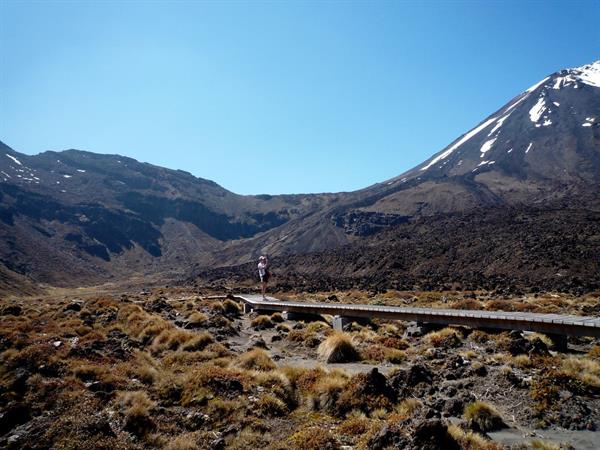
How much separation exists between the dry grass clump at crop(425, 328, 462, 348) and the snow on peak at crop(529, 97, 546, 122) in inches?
5636

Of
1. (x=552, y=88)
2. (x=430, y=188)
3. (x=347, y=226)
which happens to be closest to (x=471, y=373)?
(x=347, y=226)

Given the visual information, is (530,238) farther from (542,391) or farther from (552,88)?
(552,88)

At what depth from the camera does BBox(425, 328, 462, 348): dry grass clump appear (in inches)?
469

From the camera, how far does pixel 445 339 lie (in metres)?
12.0

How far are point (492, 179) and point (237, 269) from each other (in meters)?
64.3

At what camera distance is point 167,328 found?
46.9 feet

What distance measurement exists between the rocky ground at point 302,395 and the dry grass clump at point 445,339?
1.7 inches

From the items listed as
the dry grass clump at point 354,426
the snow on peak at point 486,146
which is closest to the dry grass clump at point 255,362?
the dry grass clump at point 354,426

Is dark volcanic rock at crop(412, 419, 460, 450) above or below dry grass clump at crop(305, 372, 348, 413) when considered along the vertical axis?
above

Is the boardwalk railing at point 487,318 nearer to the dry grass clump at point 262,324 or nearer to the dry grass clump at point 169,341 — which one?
the dry grass clump at point 262,324

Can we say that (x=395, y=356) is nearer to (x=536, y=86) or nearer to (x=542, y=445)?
(x=542, y=445)

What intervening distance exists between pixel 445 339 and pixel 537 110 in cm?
15230

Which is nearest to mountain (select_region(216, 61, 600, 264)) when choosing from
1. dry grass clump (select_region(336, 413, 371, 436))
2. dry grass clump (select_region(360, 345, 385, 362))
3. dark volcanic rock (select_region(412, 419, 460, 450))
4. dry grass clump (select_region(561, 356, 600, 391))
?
dry grass clump (select_region(360, 345, 385, 362))

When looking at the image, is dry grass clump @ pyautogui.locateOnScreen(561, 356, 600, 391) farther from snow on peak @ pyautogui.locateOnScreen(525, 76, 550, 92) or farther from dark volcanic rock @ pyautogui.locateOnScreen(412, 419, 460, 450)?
snow on peak @ pyautogui.locateOnScreen(525, 76, 550, 92)
